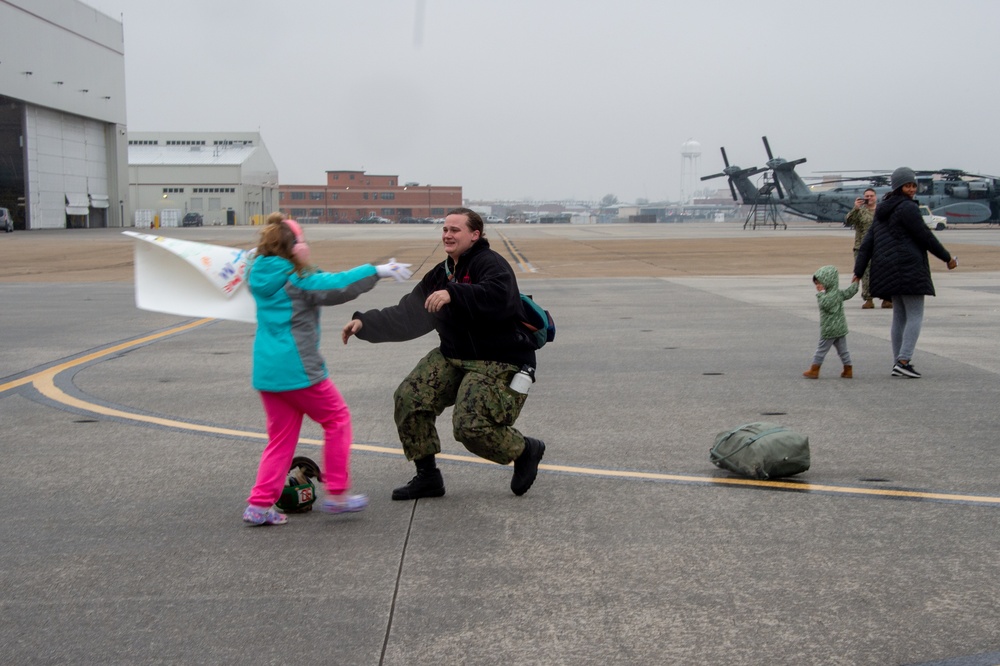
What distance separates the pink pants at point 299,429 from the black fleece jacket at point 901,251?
6105 millimetres

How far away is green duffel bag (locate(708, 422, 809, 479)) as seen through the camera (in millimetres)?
6125

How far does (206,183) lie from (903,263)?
102042 millimetres

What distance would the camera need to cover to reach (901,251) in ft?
32.5

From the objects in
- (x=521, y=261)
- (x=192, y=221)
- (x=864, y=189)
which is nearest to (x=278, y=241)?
(x=521, y=261)

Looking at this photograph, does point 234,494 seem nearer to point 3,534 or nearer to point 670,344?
point 3,534

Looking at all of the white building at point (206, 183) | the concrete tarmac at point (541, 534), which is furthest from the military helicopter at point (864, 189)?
the concrete tarmac at point (541, 534)

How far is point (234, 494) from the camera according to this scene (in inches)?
232

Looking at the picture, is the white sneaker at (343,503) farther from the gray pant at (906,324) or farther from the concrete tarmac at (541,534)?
the gray pant at (906,324)

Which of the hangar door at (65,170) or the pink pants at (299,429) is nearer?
the pink pants at (299,429)

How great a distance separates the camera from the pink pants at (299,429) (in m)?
5.30

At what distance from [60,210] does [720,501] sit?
76974 mm

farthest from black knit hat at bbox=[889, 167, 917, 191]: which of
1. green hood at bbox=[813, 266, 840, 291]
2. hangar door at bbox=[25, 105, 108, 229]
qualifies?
hangar door at bbox=[25, 105, 108, 229]

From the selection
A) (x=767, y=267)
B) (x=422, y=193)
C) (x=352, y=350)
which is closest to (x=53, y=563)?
(x=352, y=350)

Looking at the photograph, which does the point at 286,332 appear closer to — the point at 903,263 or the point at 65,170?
the point at 903,263
